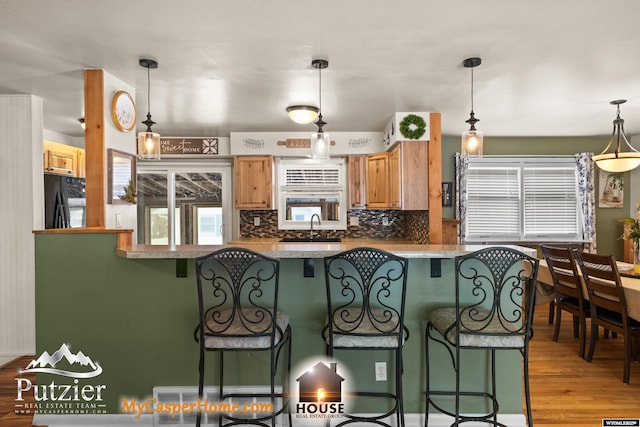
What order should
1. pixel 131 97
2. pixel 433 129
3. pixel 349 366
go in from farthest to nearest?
pixel 433 129 < pixel 131 97 < pixel 349 366

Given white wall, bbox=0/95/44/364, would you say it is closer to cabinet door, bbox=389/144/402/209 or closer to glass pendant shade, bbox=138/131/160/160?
glass pendant shade, bbox=138/131/160/160

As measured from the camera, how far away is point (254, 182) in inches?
201

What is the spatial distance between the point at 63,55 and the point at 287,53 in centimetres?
148

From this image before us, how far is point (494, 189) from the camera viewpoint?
5457 mm

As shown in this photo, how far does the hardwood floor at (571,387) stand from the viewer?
2.40 m

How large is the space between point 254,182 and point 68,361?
123 inches

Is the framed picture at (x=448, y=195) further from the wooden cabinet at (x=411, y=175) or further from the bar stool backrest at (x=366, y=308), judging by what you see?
the bar stool backrest at (x=366, y=308)

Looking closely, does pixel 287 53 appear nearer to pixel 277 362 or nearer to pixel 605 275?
pixel 277 362

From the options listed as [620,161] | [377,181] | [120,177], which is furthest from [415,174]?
[120,177]

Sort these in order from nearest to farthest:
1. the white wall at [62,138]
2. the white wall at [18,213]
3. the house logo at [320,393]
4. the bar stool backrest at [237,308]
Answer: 1. the bar stool backrest at [237,308]
2. the house logo at [320,393]
3. the white wall at [18,213]
4. the white wall at [62,138]

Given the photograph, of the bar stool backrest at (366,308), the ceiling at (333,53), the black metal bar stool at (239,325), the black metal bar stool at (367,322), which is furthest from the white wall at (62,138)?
the black metal bar stool at (367,322)

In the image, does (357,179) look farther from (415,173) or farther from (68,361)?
(68,361)

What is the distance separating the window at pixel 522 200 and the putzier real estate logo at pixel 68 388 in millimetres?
4721

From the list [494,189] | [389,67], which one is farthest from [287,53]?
[494,189]
